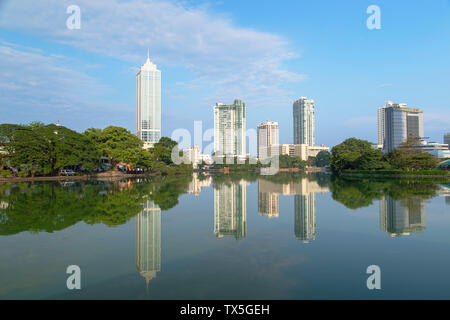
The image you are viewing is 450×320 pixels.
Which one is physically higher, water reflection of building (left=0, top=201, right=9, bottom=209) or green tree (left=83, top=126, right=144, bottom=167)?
green tree (left=83, top=126, right=144, bottom=167)

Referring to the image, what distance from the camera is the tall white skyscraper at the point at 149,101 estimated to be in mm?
131625

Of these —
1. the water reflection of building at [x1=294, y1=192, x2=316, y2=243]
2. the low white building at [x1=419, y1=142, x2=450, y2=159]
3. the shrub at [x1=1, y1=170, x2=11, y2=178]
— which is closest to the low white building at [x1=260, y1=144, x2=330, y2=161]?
the low white building at [x1=419, y1=142, x2=450, y2=159]

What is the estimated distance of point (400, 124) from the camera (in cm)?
10888

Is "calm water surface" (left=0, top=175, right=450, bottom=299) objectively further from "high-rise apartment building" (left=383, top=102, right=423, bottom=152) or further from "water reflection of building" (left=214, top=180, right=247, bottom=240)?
"high-rise apartment building" (left=383, top=102, right=423, bottom=152)

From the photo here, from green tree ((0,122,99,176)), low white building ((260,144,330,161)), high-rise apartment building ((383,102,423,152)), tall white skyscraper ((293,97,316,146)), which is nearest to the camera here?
green tree ((0,122,99,176))

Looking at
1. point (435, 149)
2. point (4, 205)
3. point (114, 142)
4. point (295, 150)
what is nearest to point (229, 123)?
point (295, 150)

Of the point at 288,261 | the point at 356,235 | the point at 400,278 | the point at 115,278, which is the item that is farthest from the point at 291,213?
the point at 115,278

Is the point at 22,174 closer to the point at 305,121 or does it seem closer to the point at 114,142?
the point at 114,142

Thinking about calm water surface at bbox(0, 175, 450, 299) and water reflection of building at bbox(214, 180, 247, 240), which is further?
water reflection of building at bbox(214, 180, 247, 240)

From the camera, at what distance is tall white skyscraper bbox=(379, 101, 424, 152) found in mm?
108625

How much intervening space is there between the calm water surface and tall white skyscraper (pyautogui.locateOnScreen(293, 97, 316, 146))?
143711 millimetres

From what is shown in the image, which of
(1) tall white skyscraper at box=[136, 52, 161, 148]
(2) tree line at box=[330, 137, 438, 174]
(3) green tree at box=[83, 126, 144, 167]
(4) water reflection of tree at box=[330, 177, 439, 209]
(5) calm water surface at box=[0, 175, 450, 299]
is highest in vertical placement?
(1) tall white skyscraper at box=[136, 52, 161, 148]
